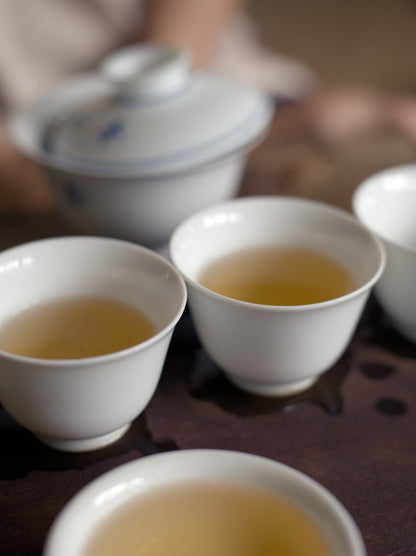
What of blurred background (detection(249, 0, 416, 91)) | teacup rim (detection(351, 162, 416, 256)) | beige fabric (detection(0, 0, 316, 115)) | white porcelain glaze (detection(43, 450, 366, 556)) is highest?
teacup rim (detection(351, 162, 416, 256))

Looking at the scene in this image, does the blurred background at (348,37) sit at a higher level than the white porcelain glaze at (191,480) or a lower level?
lower

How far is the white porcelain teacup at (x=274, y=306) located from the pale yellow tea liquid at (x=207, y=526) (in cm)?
17

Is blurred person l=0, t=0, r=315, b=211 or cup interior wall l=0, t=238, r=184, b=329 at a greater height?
cup interior wall l=0, t=238, r=184, b=329

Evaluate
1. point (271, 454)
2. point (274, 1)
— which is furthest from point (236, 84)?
point (274, 1)

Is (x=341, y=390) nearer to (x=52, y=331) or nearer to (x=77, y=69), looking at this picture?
(x=52, y=331)

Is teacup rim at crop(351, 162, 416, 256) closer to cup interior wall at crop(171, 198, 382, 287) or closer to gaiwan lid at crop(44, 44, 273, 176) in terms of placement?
cup interior wall at crop(171, 198, 382, 287)

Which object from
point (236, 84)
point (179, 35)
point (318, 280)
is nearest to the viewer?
point (318, 280)

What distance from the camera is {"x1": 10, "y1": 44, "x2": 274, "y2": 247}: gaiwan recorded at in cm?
83

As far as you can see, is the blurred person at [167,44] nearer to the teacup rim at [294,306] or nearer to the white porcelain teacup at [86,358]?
the teacup rim at [294,306]

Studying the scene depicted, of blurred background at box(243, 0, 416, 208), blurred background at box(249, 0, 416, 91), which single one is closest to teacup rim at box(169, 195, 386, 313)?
blurred background at box(243, 0, 416, 208)

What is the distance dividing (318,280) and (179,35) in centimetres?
83

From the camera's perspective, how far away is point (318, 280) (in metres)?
0.75

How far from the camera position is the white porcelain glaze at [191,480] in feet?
1.46

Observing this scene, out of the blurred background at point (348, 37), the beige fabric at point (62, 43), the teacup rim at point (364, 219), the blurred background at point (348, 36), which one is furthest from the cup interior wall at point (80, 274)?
the blurred background at point (348, 36)
